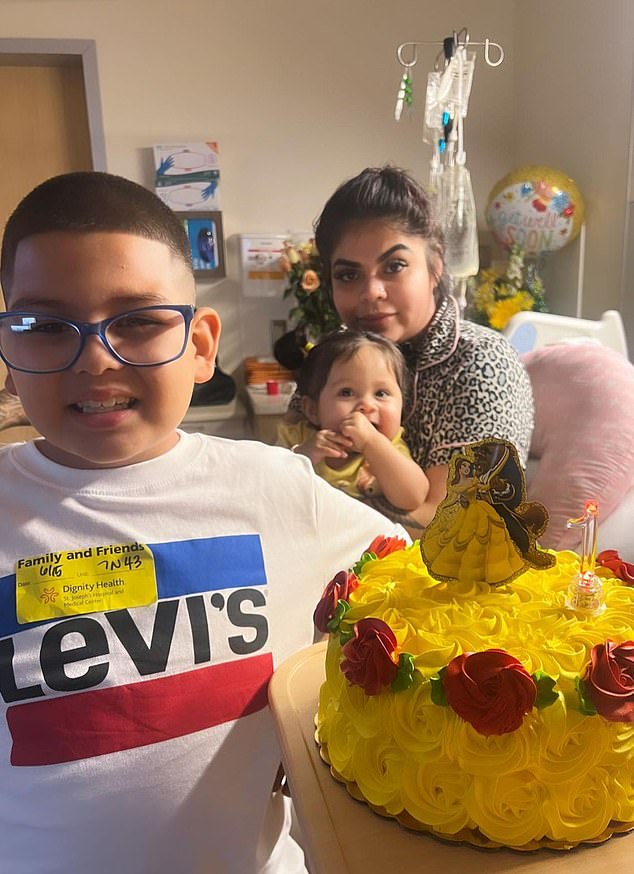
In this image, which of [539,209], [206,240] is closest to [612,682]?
[539,209]

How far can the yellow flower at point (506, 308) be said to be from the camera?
302 cm

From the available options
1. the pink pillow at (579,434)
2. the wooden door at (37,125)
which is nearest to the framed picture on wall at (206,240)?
the wooden door at (37,125)

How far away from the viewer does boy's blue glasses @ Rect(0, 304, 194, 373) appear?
75 cm

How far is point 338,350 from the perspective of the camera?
131cm

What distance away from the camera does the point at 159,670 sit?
2.71 feet

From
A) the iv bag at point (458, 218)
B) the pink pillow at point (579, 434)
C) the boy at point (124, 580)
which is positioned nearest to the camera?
the boy at point (124, 580)

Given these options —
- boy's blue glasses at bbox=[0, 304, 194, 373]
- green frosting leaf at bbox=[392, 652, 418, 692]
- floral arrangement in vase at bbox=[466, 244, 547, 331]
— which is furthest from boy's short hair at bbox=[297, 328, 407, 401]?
floral arrangement in vase at bbox=[466, 244, 547, 331]

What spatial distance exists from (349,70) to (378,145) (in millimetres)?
356

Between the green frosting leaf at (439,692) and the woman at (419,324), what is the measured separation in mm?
692

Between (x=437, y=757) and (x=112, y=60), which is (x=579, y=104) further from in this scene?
(x=437, y=757)

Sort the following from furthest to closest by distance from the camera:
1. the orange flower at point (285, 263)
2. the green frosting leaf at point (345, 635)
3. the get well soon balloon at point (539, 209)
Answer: the orange flower at point (285, 263) < the get well soon balloon at point (539, 209) < the green frosting leaf at point (345, 635)

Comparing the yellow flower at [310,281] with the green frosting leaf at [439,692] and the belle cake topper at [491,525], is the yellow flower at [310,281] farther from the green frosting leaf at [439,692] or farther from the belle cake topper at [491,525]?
the green frosting leaf at [439,692]

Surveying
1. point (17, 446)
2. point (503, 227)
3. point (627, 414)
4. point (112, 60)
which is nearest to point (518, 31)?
point (503, 227)

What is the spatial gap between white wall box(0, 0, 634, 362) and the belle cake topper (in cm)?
260
